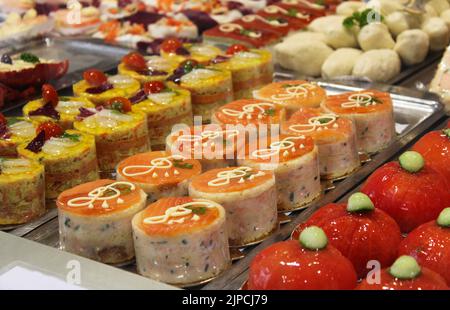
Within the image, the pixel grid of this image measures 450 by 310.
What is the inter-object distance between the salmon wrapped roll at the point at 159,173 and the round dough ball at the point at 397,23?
213 centimetres

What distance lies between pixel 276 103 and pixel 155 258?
139 cm

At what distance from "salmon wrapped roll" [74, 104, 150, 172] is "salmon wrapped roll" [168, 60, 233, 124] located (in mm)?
483

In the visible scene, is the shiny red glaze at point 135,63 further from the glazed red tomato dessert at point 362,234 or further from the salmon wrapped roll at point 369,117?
the glazed red tomato dessert at point 362,234

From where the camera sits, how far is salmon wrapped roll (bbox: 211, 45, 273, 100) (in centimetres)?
402

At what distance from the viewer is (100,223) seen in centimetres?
253

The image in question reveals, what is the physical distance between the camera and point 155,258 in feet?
7.86

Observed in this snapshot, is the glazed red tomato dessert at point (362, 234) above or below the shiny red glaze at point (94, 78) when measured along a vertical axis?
below

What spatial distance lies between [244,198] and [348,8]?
2872 mm

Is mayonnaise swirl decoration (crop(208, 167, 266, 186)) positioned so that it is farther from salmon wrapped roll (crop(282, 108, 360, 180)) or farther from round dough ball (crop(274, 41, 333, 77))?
round dough ball (crop(274, 41, 333, 77))

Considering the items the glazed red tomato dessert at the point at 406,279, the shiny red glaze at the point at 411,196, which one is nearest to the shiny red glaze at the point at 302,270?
the glazed red tomato dessert at the point at 406,279

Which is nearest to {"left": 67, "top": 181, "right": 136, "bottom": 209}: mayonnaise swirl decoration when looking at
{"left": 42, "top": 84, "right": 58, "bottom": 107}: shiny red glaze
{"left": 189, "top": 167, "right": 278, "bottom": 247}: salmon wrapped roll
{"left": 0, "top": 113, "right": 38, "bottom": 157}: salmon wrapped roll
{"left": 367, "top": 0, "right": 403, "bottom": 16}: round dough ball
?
{"left": 189, "top": 167, "right": 278, "bottom": 247}: salmon wrapped roll

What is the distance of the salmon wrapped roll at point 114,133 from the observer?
3248mm

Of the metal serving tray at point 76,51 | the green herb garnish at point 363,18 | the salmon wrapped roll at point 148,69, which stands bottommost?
the metal serving tray at point 76,51
